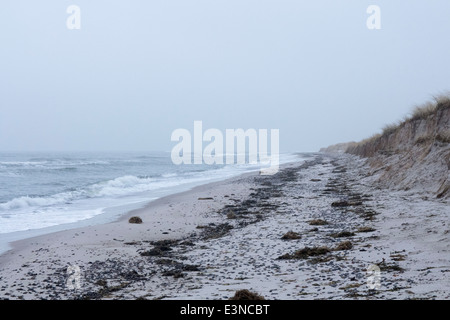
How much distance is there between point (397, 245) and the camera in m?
7.61

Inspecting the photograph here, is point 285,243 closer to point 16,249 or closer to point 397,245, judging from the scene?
point 397,245

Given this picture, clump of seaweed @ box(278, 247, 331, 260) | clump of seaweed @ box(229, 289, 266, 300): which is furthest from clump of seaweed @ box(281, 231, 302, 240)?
clump of seaweed @ box(229, 289, 266, 300)

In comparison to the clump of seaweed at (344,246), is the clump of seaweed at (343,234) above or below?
below

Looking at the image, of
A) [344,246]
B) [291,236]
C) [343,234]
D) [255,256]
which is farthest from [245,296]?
[343,234]

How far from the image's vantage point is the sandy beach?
5.89 m

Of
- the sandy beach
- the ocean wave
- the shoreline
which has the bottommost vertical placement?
the ocean wave

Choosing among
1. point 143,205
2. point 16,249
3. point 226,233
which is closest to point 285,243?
point 226,233

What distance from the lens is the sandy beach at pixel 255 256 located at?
5.89 m

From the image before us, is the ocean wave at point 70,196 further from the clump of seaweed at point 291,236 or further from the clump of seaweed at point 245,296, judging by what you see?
the clump of seaweed at point 245,296

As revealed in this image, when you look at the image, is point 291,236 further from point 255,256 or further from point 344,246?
Answer: point 344,246

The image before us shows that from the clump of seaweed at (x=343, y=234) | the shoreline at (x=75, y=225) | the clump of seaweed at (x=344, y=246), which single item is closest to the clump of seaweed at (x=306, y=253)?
the clump of seaweed at (x=344, y=246)

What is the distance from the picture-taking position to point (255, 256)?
825 cm

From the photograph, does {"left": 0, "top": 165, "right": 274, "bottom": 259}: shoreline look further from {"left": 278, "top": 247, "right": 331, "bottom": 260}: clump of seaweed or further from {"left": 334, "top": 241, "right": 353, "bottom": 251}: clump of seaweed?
{"left": 334, "top": 241, "right": 353, "bottom": 251}: clump of seaweed
